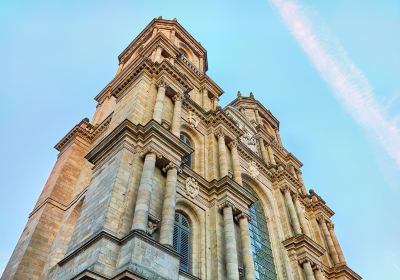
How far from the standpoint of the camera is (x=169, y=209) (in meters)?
15.1

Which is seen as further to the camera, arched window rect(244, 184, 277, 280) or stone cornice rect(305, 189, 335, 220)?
stone cornice rect(305, 189, 335, 220)

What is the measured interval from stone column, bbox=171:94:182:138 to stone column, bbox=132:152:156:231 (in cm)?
364

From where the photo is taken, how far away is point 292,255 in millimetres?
23953

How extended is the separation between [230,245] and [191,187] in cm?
355

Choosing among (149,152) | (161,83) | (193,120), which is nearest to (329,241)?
(193,120)

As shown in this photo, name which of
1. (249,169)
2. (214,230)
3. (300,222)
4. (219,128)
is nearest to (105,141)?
(214,230)

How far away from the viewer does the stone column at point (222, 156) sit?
21.8m

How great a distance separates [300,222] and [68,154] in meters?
16.7

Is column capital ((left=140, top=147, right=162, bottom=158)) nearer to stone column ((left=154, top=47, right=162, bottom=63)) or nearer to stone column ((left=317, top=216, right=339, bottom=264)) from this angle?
stone column ((left=154, top=47, right=162, bottom=63))

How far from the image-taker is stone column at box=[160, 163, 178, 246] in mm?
14027

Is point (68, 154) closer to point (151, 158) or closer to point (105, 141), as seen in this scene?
point (105, 141)

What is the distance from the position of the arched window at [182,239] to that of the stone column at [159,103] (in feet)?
16.0

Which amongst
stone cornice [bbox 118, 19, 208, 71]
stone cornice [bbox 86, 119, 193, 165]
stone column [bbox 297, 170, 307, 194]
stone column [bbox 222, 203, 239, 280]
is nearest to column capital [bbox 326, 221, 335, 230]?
stone column [bbox 297, 170, 307, 194]

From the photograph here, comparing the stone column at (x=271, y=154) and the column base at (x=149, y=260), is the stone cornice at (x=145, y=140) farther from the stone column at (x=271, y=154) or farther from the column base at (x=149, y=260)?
the stone column at (x=271, y=154)
